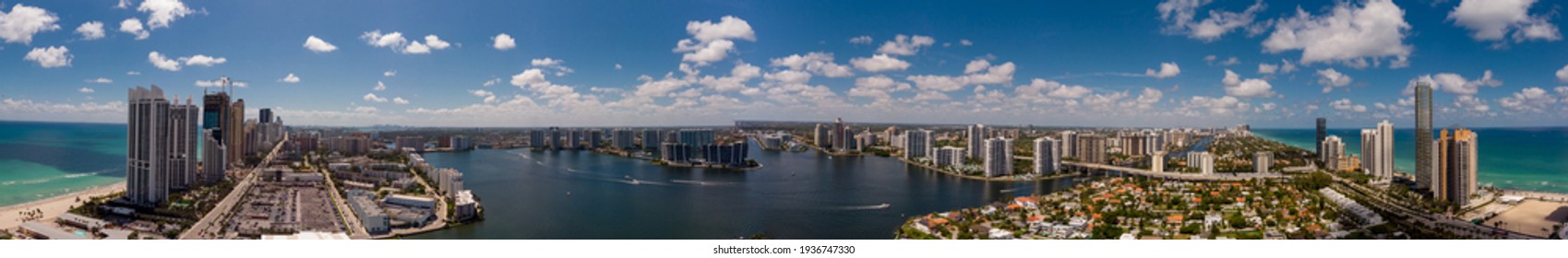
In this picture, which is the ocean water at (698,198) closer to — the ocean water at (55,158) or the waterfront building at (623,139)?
the ocean water at (55,158)

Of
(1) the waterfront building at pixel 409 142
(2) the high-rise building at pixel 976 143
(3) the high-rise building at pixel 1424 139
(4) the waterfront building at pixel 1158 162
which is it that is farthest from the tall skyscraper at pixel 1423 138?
(2) the high-rise building at pixel 976 143

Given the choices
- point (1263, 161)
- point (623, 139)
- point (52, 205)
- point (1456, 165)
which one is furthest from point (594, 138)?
point (1456, 165)

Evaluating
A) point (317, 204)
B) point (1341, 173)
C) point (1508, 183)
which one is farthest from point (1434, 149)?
point (317, 204)

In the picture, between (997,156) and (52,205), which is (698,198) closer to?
(52,205)

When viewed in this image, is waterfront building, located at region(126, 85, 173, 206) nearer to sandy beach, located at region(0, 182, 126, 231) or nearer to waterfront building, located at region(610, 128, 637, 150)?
sandy beach, located at region(0, 182, 126, 231)

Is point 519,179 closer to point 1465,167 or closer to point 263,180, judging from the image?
point 263,180

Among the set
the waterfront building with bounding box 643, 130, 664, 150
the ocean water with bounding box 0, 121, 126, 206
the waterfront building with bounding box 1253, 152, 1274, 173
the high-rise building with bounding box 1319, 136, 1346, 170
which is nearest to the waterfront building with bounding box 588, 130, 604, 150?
the waterfront building with bounding box 643, 130, 664, 150
